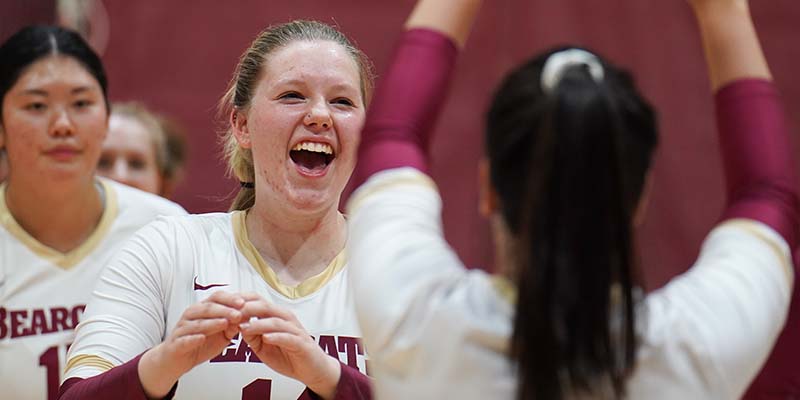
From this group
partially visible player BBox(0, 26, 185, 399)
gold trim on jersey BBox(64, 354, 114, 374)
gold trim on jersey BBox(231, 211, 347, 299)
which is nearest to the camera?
gold trim on jersey BBox(64, 354, 114, 374)

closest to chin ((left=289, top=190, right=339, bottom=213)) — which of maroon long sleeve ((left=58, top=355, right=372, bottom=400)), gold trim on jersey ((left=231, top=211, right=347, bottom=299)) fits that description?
gold trim on jersey ((left=231, top=211, right=347, bottom=299))

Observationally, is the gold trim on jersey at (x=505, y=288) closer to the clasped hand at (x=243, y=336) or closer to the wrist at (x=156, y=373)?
the clasped hand at (x=243, y=336)

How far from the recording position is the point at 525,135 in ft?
3.79

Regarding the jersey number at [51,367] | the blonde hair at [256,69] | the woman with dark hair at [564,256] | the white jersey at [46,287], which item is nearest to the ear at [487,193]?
the woman with dark hair at [564,256]

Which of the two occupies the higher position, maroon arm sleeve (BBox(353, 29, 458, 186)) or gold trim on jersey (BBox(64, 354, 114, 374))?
maroon arm sleeve (BBox(353, 29, 458, 186))

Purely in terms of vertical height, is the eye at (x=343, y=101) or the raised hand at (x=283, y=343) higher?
the eye at (x=343, y=101)

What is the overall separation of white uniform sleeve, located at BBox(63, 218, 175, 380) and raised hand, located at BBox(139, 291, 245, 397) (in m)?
0.25

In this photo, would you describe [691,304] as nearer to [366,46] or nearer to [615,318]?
[615,318]

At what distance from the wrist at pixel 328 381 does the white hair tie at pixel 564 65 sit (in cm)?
66

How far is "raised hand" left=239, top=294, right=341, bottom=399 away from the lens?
1.56 meters

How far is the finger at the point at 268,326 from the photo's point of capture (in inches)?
61.1

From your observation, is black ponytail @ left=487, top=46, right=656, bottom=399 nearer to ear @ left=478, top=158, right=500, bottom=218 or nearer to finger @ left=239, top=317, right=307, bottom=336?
ear @ left=478, top=158, right=500, bottom=218

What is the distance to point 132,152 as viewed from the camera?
375cm

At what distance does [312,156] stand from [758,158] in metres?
1.15
